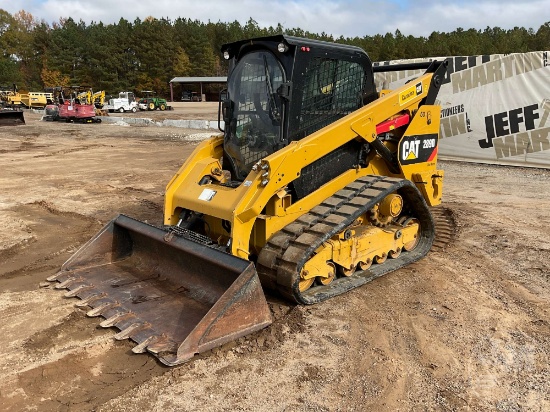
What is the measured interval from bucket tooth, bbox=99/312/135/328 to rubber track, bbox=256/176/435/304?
119cm

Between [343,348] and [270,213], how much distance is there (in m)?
1.41

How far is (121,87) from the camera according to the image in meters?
66.8

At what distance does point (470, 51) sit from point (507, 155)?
186 ft

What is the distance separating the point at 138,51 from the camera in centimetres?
6806

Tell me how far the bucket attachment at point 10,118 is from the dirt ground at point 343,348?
75.2ft

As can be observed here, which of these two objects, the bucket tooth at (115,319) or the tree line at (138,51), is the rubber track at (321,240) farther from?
the tree line at (138,51)

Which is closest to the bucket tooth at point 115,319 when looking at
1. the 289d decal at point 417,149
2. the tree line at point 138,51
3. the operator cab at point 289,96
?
the operator cab at point 289,96

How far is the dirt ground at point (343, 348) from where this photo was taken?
304 centimetres

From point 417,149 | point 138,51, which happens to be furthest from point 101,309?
point 138,51

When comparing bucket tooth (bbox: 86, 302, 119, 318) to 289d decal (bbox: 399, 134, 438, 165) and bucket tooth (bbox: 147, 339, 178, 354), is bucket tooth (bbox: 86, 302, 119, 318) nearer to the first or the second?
bucket tooth (bbox: 147, 339, 178, 354)

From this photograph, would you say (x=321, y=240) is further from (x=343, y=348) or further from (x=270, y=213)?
(x=343, y=348)

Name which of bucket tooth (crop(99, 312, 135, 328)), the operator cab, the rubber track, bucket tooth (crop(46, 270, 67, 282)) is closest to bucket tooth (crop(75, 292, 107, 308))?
bucket tooth (crop(99, 312, 135, 328))

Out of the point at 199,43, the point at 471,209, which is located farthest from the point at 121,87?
the point at 471,209

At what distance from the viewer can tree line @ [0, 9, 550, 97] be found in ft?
216
